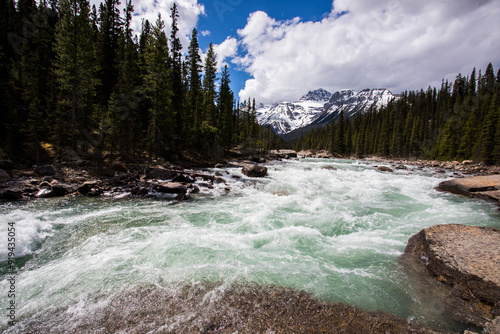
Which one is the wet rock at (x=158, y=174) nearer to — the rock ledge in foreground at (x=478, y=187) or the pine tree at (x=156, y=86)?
the pine tree at (x=156, y=86)

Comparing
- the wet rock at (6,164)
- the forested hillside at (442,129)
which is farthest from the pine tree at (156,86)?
the forested hillside at (442,129)

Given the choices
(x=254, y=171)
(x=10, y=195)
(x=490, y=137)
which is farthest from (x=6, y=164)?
(x=490, y=137)

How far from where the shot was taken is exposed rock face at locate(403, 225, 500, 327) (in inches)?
144

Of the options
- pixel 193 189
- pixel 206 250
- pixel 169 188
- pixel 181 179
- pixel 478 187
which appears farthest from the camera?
pixel 181 179

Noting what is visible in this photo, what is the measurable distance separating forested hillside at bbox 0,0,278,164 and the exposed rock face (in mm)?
21006

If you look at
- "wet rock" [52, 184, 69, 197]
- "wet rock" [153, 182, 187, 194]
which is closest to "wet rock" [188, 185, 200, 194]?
"wet rock" [153, 182, 187, 194]

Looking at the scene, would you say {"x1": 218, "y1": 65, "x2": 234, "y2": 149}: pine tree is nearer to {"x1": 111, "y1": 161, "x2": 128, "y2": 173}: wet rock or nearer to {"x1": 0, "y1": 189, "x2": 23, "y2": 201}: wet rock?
{"x1": 111, "y1": 161, "x2": 128, "y2": 173}: wet rock

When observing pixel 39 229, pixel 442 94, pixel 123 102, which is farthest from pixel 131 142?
pixel 442 94

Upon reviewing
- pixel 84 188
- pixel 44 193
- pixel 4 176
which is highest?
pixel 4 176

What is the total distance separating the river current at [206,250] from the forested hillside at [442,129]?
4188cm

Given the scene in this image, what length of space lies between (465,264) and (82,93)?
2662 cm

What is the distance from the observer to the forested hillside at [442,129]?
37.6 m

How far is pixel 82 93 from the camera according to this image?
61.8 ft

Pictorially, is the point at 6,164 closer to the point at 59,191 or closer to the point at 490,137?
the point at 59,191
